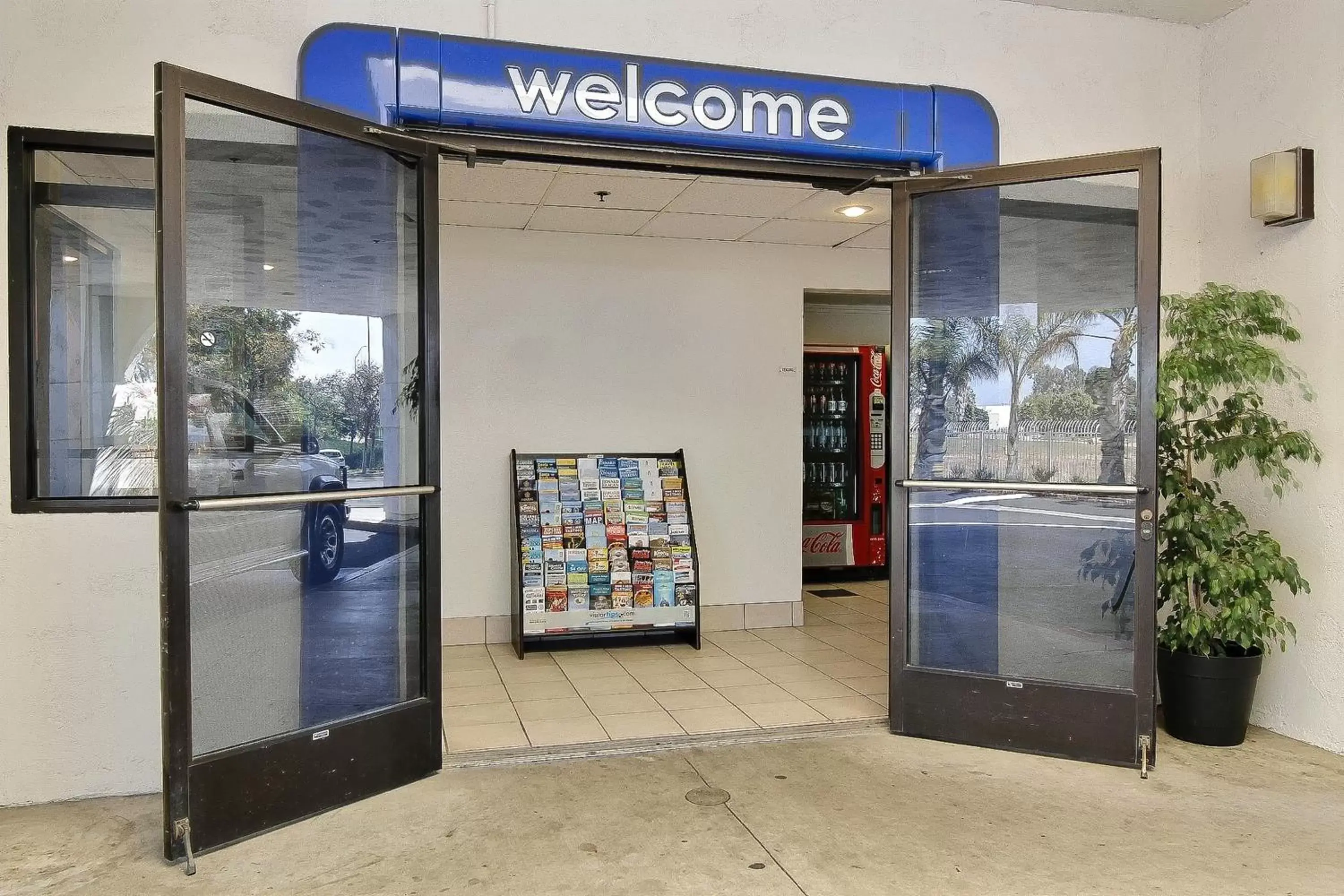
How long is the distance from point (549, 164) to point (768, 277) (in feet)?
8.03

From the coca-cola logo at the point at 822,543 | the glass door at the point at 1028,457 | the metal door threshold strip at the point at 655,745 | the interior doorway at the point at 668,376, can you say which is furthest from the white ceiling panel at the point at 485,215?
the coca-cola logo at the point at 822,543

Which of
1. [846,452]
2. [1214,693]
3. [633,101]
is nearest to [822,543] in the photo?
[846,452]

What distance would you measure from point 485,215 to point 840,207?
6.54 feet

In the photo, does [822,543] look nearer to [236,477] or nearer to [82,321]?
[236,477]

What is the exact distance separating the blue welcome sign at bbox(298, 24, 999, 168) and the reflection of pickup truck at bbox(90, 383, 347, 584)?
1203 millimetres

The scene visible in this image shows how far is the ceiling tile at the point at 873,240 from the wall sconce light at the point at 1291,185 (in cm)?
212

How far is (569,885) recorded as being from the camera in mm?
2740

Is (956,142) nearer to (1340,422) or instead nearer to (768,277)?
(1340,422)

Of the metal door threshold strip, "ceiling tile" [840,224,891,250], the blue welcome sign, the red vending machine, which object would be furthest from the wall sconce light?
the red vending machine

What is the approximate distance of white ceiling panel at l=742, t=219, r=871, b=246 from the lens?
5.68 m

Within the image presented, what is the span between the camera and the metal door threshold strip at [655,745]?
3.72 m

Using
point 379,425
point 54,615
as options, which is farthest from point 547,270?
point 54,615

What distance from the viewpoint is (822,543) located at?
26.5 ft

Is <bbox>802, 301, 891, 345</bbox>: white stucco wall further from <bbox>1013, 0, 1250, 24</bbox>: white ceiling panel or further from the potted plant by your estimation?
the potted plant
